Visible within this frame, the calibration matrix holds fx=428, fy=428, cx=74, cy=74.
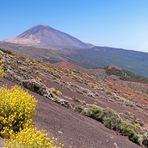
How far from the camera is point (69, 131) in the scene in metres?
15.1

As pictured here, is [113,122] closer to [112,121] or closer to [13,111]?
[112,121]

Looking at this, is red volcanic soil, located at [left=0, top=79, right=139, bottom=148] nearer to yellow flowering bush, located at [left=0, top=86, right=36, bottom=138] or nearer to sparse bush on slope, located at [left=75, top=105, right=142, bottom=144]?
sparse bush on slope, located at [left=75, top=105, right=142, bottom=144]

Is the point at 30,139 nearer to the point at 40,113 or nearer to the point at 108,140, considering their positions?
the point at 40,113

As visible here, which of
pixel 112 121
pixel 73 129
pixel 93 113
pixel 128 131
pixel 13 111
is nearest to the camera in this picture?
pixel 13 111

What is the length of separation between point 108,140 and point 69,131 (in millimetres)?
2105

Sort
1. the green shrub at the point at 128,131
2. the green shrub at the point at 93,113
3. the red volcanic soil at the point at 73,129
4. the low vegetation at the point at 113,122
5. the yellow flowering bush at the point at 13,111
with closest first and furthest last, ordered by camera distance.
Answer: the yellow flowering bush at the point at 13,111, the red volcanic soil at the point at 73,129, the green shrub at the point at 128,131, the low vegetation at the point at 113,122, the green shrub at the point at 93,113

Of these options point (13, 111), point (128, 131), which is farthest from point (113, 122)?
point (13, 111)

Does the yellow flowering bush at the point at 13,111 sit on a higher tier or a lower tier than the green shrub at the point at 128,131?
higher

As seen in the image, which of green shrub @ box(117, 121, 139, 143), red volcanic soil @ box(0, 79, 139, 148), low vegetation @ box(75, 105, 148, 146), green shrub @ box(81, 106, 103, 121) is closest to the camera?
red volcanic soil @ box(0, 79, 139, 148)

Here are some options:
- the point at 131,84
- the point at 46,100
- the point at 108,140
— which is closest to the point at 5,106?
the point at 108,140

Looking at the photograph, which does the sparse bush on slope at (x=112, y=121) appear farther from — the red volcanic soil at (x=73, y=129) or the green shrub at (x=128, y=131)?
the red volcanic soil at (x=73, y=129)

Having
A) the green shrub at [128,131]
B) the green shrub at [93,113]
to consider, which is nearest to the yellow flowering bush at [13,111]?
the green shrub at [128,131]

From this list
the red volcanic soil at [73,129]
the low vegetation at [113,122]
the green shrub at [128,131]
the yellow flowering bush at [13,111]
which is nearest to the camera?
the yellow flowering bush at [13,111]

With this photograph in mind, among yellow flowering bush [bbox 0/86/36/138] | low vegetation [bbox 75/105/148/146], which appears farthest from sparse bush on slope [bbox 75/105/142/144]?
yellow flowering bush [bbox 0/86/36/138]
